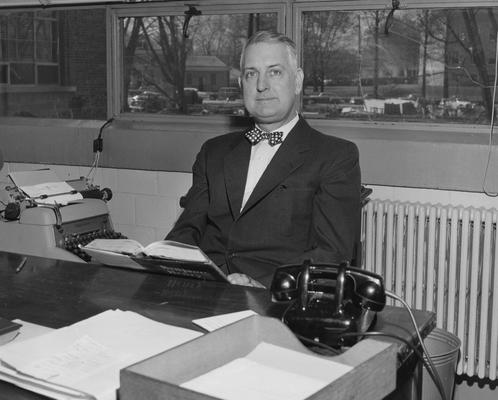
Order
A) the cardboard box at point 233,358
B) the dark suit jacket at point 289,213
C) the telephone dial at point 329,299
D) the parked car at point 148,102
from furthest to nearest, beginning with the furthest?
1. the parked car at point 148,102
2. the dark suit jacket at point 289,213
3. the telephone dial at point 329,299
4. the cardboard box at point 233,358

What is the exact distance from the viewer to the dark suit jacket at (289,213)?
2.50 meters

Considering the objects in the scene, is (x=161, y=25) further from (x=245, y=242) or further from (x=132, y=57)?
(x=245, y=242)

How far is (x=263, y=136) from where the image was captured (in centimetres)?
275

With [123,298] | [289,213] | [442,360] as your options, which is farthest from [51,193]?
[442,360]

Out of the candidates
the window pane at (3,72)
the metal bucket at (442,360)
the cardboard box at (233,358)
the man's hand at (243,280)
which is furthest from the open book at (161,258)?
the window pane at (3,72)

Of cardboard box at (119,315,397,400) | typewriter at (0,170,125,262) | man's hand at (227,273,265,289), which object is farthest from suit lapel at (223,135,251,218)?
cardboard box at (119,315,397,400)

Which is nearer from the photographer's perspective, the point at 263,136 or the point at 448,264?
the point at 263,136

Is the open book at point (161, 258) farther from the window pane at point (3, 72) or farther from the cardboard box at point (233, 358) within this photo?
the window pane at point (3, 72)

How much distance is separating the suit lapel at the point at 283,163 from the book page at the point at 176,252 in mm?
621

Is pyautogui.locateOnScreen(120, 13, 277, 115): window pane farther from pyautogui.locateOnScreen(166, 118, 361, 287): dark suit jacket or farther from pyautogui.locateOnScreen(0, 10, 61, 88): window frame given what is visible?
pyautogui.locateOnScreen(166, 118, 361, 287): dark suit jacket

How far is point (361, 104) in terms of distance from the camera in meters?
3.39

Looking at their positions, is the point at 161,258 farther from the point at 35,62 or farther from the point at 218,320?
the point at 35,62

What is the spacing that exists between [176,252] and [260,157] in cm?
88

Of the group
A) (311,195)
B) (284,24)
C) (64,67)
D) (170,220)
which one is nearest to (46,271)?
(311,195)
